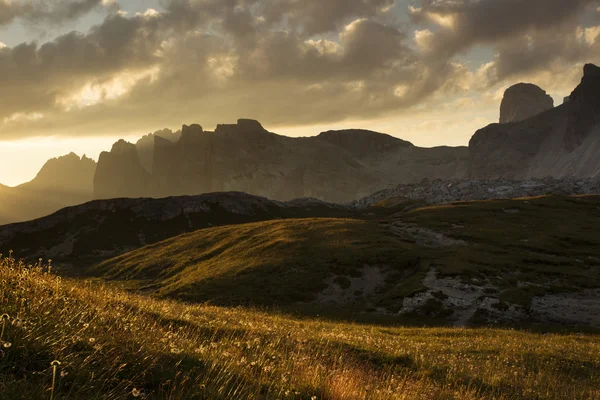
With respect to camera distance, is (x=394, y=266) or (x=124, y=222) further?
(x=124, y=222)

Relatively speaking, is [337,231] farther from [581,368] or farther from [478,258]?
[581,368]

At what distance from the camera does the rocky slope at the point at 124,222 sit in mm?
139500

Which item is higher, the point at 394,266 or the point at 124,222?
the point at 124,222

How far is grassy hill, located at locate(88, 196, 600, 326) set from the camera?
45.7 meters

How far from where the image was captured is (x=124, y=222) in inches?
6211

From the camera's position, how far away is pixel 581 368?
19.2 m

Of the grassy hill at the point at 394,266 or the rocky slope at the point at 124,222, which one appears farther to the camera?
the rocky slope at the point at 124,222

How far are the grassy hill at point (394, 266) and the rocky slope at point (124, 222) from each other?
5405cm

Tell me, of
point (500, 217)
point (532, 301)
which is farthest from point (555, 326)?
point (500, 217)

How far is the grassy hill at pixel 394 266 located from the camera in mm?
45688

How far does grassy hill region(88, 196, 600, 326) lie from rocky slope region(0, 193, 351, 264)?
2128 inches

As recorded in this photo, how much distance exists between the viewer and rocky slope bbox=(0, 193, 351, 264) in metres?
140

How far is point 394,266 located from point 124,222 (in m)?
128

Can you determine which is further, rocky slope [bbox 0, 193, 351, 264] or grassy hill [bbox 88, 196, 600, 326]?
rocky slope [bbox 0, 193, 351, 264]
